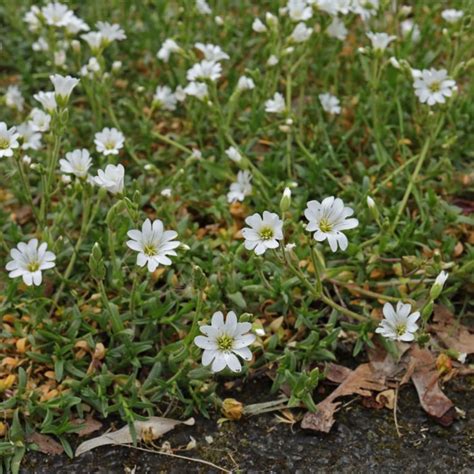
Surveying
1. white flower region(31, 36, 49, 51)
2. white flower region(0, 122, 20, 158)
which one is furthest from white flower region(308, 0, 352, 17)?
white flower region(0, 122, 20, 158)

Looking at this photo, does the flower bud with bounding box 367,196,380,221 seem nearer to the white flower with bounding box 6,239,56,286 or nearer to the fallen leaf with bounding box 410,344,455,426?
the fallen leaf with bounding box 410,344,455,426

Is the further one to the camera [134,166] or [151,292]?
[134,166]

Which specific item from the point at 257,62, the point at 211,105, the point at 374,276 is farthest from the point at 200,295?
the point at 257,62

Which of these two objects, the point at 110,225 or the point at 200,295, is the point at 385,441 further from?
the point at 110,225

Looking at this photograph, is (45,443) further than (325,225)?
Yes

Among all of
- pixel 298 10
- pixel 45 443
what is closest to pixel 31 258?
pixel 45 443

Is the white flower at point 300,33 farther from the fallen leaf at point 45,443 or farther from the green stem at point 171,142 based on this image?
the fallen leaf at point 45,443

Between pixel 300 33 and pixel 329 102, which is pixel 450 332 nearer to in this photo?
pixel 329 102
